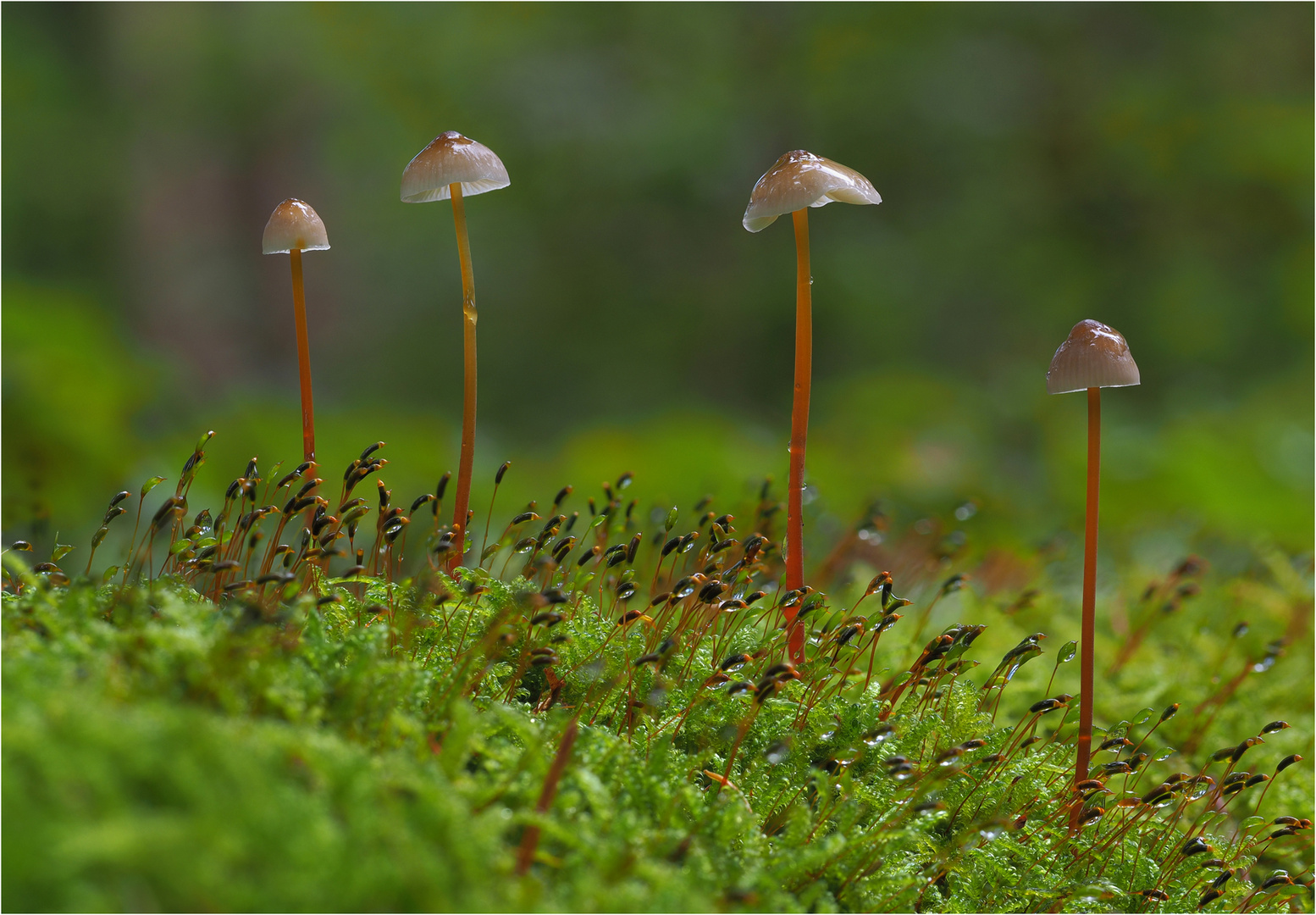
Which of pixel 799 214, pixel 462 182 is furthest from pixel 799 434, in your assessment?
pixel 462 182

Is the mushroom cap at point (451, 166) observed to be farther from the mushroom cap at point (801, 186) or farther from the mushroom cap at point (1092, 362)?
the mushroom cap at point (1092, 362)

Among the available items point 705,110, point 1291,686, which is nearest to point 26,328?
point 1291,686

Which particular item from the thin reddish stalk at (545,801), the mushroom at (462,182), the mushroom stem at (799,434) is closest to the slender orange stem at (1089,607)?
the mushroom stem at (799,434)

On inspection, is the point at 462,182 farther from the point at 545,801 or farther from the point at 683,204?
the point at 683,204

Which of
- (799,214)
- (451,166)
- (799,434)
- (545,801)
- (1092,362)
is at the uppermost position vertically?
(451,166)

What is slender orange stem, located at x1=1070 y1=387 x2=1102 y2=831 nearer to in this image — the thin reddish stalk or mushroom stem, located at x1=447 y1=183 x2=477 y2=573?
the thin reddish stalk

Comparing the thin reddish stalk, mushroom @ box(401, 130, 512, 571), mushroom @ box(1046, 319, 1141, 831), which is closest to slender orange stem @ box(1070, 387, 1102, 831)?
mushroom @ box(1046, 319, 1141, 831)
